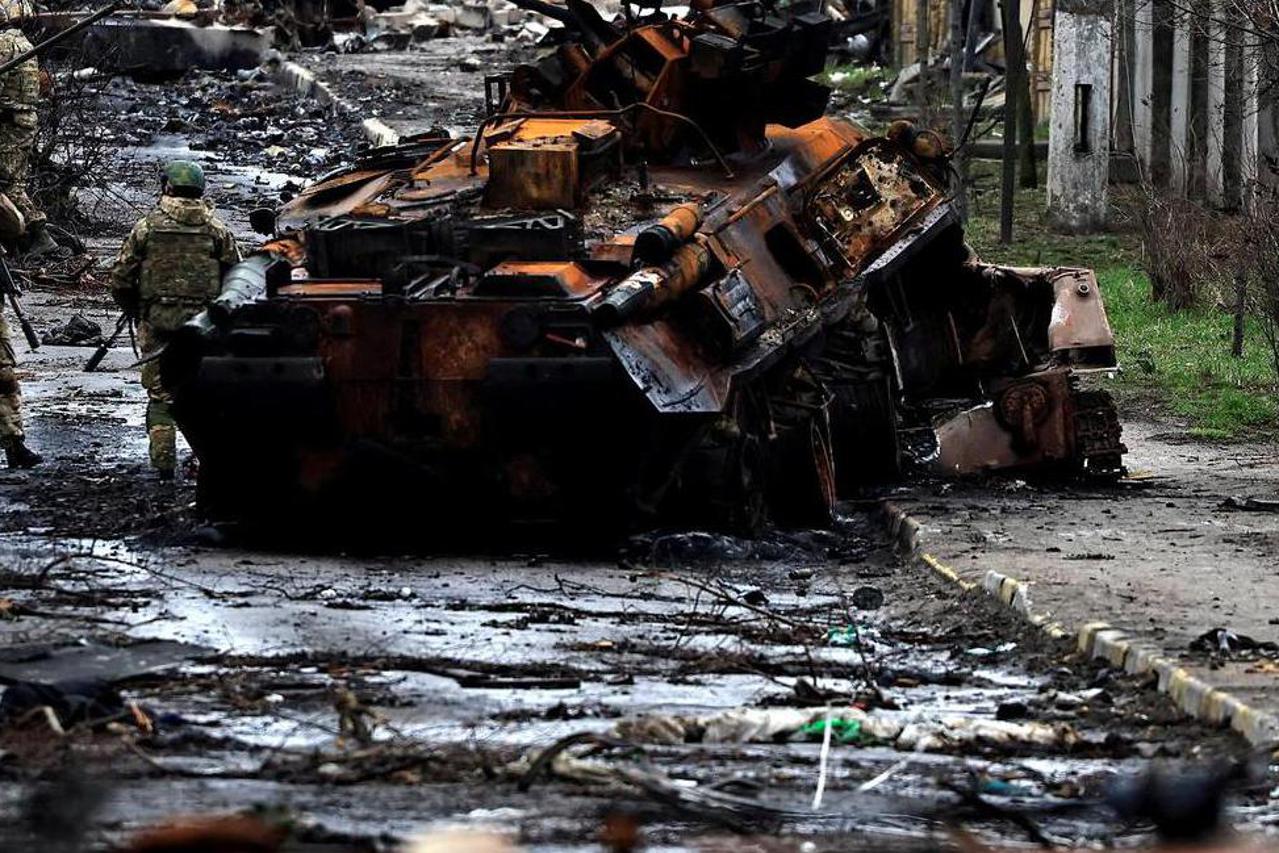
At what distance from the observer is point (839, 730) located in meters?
8.61

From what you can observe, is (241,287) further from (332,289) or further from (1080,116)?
(1080,116)

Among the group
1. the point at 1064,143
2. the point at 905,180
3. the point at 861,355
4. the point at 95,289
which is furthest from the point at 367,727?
the point at 1064,143

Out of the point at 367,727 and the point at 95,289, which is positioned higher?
the point at 367,727

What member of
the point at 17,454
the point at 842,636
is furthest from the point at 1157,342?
the point at 842,636

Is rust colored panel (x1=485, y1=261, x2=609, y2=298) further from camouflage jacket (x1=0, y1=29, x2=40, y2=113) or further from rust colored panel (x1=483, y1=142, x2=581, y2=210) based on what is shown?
camouflage jacket (x1=0, y1=29, x2=40, y2=113)

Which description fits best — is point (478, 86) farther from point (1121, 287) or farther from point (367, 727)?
point (367, 727)

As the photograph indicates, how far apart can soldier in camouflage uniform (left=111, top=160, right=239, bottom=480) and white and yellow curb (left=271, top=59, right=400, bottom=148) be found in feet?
52.6

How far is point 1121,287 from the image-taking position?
81.6ft

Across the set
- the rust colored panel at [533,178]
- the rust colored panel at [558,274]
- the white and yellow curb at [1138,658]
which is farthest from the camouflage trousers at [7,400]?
the white and yellow curb at [1138,658]

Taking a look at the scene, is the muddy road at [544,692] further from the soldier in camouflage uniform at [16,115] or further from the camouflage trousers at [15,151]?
the soldier in camouflage uniform at [16,115]

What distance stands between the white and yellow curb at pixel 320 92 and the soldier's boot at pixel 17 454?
51.7 ft

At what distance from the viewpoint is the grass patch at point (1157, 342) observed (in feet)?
62.1

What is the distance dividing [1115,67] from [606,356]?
2146 cm

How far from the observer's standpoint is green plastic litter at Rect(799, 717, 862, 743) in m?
8.56
